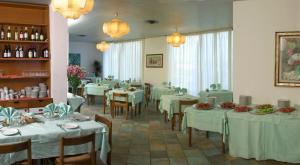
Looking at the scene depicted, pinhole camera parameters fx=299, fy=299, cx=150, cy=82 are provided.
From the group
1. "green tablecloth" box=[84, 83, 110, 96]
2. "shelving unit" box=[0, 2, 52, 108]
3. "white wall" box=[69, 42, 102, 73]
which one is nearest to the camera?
"shelving unit" box=[0, 2, 52, 108]

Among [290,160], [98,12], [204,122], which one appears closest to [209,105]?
[204,122]

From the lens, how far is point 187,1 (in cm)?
553

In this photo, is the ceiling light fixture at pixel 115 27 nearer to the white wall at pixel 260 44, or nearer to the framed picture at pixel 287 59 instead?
the white wall at pixel 260 44

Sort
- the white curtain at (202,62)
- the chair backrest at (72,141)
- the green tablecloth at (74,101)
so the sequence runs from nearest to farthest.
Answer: the chair backrest at (72,141), the green tablecloth at (74,101), the white curtain at (202,62)

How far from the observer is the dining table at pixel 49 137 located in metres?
2.98

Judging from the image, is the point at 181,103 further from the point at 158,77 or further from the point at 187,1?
the point at 158,77

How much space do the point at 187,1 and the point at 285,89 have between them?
2314 mm

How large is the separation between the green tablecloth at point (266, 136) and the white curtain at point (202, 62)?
202 inches

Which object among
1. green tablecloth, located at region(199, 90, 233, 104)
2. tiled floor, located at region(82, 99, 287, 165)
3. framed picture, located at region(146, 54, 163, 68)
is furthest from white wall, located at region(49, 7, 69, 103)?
framed picture, located at region(146, 54, 163, 68)

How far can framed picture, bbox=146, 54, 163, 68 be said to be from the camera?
39.1 ft

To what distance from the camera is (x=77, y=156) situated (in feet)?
10.6

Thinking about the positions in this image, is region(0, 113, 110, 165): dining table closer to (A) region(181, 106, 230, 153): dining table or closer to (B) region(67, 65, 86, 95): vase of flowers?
(A) region(181, 106, 230, 153): dining table

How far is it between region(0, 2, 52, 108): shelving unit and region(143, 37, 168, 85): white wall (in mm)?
6442

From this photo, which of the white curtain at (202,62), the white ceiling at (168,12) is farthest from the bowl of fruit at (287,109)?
the white curtain at (202,62)
